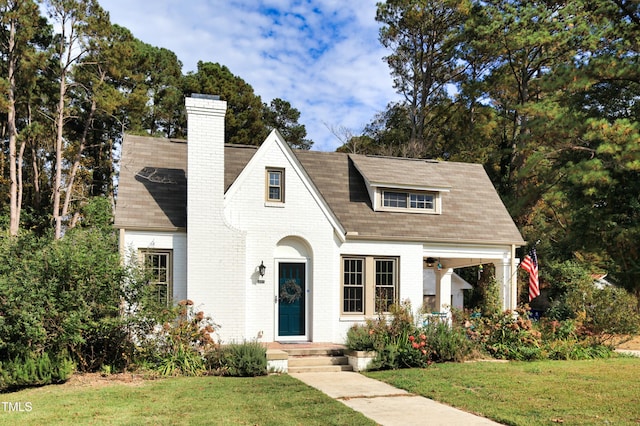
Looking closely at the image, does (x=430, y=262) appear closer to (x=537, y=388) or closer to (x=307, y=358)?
(x=307, y=358)

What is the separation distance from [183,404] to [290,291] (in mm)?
6858

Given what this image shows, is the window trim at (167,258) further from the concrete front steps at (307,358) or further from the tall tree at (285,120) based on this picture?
the tall tree at (285,120)

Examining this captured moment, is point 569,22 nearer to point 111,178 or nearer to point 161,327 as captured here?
point 161,327

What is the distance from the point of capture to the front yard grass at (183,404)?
27.0 feet

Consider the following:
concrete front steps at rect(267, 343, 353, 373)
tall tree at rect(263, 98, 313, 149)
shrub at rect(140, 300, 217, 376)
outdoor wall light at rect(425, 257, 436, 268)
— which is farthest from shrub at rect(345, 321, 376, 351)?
tall tree at rect(263, 98, 313, 149)

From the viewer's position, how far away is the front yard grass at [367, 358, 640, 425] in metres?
8.52

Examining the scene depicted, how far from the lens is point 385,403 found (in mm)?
9617

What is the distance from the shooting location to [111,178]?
35375mm

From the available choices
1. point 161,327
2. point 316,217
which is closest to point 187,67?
point 316,217

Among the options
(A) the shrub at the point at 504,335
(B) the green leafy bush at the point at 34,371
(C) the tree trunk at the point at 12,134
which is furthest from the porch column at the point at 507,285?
(C) the tree trunk at the point at 12,134

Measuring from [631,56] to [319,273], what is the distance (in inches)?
585

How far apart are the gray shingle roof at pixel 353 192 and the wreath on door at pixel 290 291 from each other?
88.6 inches

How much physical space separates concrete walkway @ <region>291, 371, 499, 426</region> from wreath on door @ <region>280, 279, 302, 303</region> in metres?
3.35

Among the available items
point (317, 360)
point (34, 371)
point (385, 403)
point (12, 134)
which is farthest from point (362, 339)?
point (12, 134)
